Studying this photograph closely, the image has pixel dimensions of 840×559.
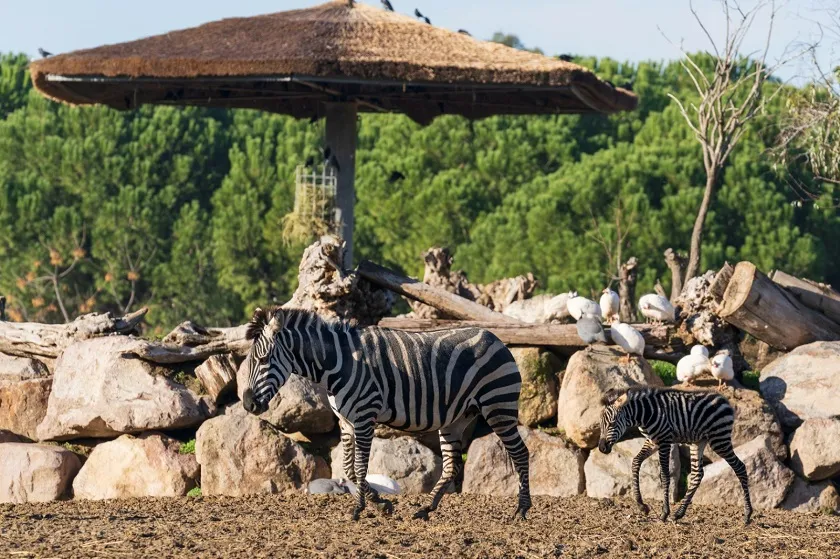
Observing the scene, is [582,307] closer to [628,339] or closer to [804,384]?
[628,339]

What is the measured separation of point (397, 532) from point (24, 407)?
20.0 ft

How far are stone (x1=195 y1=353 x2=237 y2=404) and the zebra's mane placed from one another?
326 cm

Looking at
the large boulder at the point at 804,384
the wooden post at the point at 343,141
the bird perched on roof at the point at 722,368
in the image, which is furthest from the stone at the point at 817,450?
the wooden post at the point at 343,141

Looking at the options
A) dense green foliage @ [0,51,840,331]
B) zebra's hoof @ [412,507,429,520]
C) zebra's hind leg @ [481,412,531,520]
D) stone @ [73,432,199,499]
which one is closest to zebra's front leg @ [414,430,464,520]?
zebra's hoof @ [412,507,429,520]

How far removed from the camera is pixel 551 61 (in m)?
15.2

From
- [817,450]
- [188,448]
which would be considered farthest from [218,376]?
[817,450]

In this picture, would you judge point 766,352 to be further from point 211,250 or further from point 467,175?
point 211,250

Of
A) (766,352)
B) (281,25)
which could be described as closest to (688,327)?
(766,352)

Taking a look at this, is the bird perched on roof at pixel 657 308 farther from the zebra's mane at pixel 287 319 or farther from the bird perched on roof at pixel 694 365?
the zebra's mane at pixel 287 319

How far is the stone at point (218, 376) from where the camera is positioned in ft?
42.7

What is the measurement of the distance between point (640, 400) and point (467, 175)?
23494 millimetres

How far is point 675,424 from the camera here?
34.0ft

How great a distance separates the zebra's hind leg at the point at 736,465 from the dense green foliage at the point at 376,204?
18460 millimetres

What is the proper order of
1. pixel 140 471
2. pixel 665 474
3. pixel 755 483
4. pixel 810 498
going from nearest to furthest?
pixel 665 474
pixel 755 483
pixel 810 498
pixel 140 471
